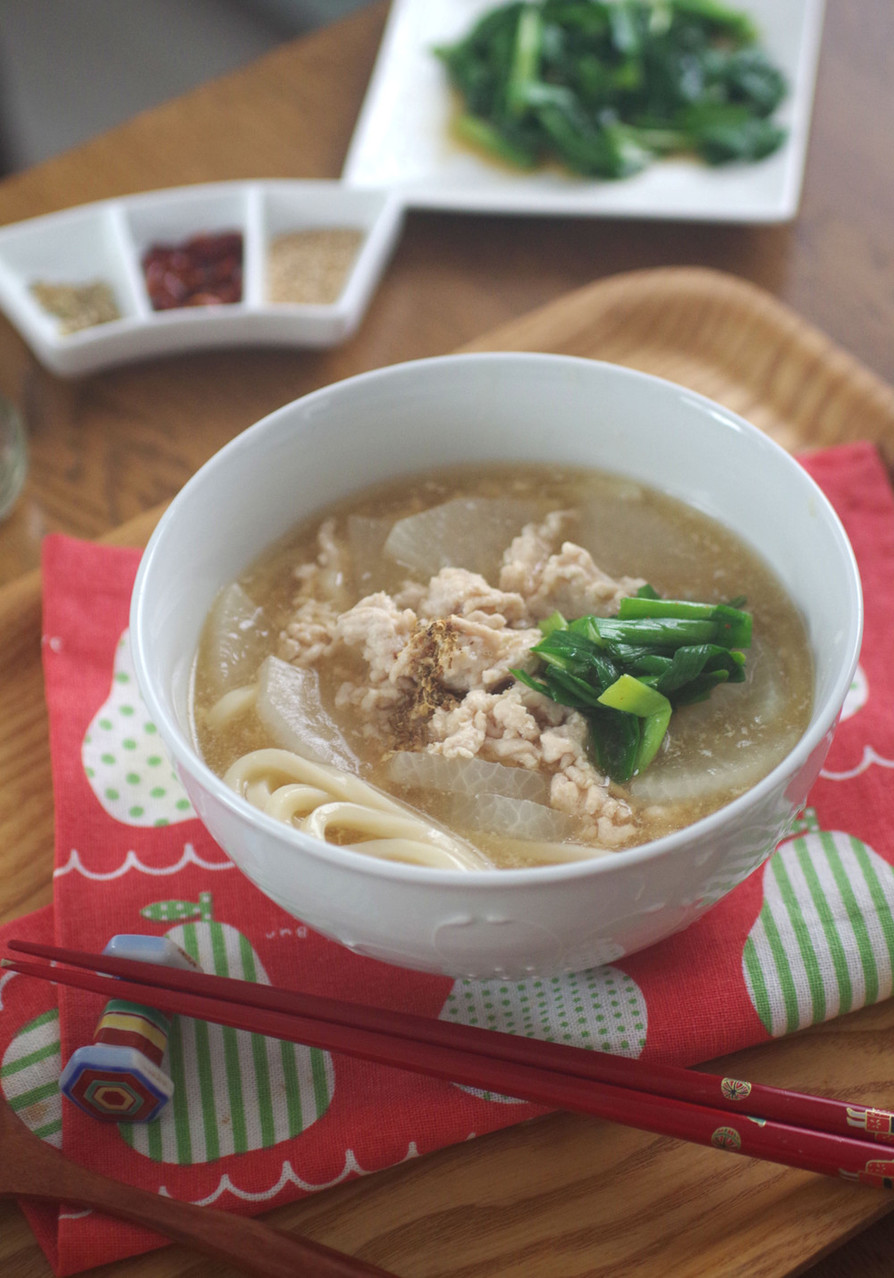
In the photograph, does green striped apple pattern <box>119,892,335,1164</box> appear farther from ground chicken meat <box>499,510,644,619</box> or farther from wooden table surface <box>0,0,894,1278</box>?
wooden table surface <box>0,0,894,1278</box>

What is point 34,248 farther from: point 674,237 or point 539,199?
point 674,237

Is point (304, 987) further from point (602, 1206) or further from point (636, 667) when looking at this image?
point (636, 667)

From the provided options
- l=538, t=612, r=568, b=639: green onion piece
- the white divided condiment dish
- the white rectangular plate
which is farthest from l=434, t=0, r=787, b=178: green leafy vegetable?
l=538, t=612, r=568, b=639: green onion piece

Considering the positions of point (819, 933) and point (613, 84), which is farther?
point (613, 84)

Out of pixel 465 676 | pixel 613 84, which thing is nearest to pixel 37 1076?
pixel 465 676

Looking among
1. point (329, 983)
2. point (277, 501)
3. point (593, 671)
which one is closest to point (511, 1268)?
point (329, 983)

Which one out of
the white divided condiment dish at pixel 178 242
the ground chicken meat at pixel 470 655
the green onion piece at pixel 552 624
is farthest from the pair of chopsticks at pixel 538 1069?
the white divided condiment dish at pixel 178 242
